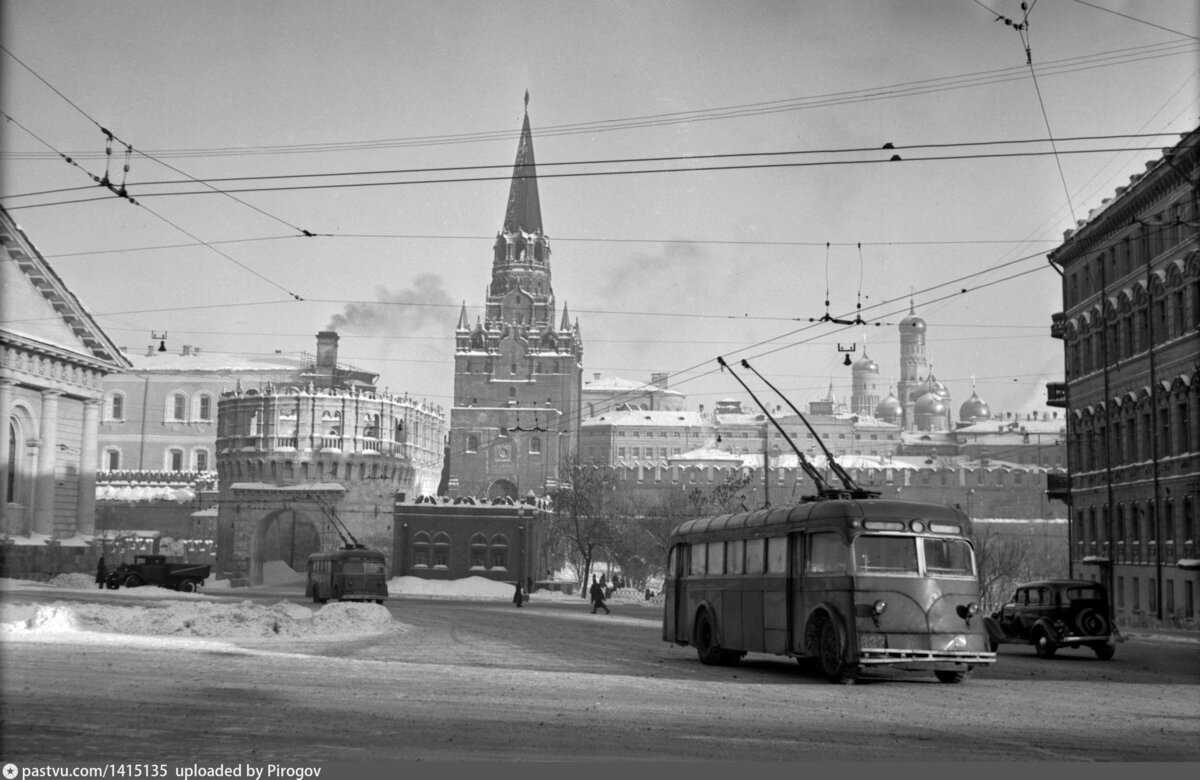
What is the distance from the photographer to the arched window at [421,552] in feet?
240

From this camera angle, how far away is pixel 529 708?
12453mm

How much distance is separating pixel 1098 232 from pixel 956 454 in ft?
375

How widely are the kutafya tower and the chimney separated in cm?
1885

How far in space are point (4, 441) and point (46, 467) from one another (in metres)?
4.27

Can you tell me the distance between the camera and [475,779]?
27.2 ft

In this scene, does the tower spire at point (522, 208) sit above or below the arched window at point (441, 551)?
above

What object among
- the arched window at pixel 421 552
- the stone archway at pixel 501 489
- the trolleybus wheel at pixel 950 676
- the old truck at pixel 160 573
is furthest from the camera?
the stone archway at pixel 501 489

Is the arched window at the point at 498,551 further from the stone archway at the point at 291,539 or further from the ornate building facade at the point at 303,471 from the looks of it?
the stone archway at the point at 291,539

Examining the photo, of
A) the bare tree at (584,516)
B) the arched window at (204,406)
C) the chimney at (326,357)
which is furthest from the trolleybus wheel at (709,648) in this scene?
the arched window at (204,406)

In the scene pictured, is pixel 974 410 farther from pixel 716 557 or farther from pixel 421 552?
pixel 716 557

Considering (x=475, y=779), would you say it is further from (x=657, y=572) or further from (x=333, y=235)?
(x=657, y=572)

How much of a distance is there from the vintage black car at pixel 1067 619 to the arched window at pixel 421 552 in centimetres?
5141

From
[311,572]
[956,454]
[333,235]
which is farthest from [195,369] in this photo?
[333,235]

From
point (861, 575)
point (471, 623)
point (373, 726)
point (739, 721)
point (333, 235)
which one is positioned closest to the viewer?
point (373, 726)
